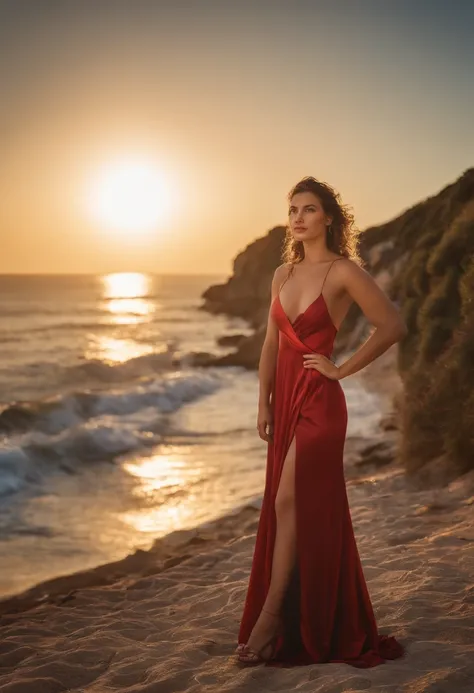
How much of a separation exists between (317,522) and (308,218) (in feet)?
5.21

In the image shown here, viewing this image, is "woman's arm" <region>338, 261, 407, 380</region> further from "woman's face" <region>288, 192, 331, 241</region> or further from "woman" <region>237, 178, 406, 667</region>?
"woman's face" <region>288, 192, 331, 241</region>

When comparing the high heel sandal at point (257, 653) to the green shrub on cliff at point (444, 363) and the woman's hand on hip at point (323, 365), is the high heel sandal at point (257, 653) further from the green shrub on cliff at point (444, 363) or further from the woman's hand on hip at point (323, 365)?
the green shrub on cliff at point (444, 363)

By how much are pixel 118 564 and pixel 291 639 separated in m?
3.86

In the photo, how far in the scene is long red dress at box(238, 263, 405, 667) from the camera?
3635 millimetres

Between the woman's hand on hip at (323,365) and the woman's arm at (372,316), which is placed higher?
the woman's arm at (372,316)

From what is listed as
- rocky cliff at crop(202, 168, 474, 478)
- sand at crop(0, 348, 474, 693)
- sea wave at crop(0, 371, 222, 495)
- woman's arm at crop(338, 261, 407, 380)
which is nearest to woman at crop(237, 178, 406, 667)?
woman's arm at crop(338, 261, 407, 380)

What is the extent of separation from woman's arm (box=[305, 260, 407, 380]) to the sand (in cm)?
149

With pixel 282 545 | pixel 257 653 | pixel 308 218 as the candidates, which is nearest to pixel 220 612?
pixel 257 653

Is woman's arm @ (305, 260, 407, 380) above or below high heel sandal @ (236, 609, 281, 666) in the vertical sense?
above

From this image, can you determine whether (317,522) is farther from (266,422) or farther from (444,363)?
(444,363)

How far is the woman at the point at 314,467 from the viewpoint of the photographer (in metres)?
3.62

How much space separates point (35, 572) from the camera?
282 inches

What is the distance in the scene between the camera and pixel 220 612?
519 centimetres

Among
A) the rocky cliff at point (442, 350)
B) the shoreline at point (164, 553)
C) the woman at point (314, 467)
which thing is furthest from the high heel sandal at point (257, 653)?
the rocky cliff at point (442, 350)
